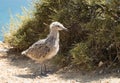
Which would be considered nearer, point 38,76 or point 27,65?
point 38,76

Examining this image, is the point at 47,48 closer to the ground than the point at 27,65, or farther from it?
farther from it

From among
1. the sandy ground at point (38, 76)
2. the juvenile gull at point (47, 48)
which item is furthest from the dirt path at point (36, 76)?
the juvenile gull at point (47, 48)

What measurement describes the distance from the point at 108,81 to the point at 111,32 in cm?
143

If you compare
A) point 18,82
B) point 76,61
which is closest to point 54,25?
point 76,61

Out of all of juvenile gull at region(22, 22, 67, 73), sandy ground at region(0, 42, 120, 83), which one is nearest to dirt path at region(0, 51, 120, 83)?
sandy ground at region(0, 42, 120, 83)

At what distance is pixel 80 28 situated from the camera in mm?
10008

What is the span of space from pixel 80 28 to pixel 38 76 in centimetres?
208

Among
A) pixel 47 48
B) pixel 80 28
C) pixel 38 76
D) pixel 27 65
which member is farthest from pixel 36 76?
pixel 80 28

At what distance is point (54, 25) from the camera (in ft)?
28.9

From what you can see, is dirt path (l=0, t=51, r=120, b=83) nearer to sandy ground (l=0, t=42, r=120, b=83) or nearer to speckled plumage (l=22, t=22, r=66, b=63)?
sandy ground (l=0, t=42, r=120, b=83)

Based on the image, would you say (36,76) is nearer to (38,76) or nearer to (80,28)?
(38,76)

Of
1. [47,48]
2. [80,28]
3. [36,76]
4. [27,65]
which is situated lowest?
[36,76]

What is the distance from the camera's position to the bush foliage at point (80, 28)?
347 inches

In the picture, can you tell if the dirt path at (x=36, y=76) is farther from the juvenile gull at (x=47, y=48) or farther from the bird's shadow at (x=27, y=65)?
the juvenile gull at (x=47, y=48)
